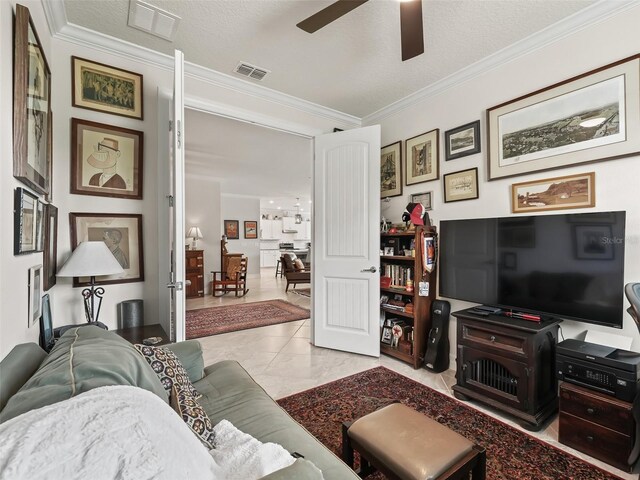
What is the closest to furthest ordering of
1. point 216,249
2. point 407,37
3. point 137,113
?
1. point 407,37
2. point 137,113
3. point 216,249

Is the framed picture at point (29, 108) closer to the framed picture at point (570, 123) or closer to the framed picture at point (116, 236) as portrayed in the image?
the framed picture at point (116, 236)

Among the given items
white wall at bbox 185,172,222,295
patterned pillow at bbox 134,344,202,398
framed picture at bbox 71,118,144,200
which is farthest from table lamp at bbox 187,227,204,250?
patterned pillow at bbox 134,344,202,398

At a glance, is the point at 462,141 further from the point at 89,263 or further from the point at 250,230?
the point at 250,230

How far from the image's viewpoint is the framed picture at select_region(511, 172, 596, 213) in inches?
83.0

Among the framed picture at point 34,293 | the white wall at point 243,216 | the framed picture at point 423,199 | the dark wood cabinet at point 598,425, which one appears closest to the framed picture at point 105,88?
the framed picture at point 34,293

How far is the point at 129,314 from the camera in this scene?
2.31 metres

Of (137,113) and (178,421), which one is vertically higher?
(137,113)

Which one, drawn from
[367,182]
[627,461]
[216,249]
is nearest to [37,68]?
[367,182]

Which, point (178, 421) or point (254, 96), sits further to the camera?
point (254, 96)

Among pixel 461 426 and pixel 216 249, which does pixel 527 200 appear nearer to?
pixel 461 426

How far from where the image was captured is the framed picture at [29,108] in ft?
4.00

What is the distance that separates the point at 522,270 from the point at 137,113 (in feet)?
10.7

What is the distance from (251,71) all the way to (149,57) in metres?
0.83

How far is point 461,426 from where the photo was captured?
78.4 inches
